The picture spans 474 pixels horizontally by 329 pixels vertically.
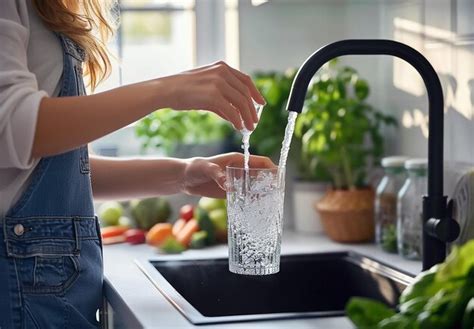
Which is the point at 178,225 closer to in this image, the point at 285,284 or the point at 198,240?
the point at 198,240

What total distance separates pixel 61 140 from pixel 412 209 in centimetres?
96

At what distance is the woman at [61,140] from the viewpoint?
1.33 meters

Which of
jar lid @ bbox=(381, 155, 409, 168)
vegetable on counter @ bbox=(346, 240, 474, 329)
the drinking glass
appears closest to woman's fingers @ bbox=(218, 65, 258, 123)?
the drinking glass

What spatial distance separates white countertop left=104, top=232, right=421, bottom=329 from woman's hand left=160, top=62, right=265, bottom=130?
309mm

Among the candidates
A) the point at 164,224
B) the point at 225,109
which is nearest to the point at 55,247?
the point at 225,109

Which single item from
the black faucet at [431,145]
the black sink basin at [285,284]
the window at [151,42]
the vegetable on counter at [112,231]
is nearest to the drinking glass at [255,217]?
the black faucet at [431,145]

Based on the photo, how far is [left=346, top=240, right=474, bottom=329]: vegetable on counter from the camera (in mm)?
911

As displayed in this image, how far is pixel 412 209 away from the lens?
2062 mm

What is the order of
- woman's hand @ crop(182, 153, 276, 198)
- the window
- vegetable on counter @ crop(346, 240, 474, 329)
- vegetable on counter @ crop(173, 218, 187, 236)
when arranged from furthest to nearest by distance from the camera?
1. the window
2. vegetable on counter @ crop(173, 218, 187, 236)
3. woman's hand @ crop(182, 153, 276, 198)
4. vegetable on counter @ crop(346, 240, 474, 329)

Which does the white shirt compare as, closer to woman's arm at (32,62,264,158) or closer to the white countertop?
woman's arm at (32,62,264,158)

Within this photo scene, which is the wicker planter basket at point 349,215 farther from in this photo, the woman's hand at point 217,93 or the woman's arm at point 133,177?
the woman's hand at point 217,93

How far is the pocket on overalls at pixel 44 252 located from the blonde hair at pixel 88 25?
319 millimetres

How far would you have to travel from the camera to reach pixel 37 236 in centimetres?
150

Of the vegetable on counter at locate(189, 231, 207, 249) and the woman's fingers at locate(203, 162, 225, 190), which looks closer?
the woman's fingers at locate(203, 162, 225, 190)
